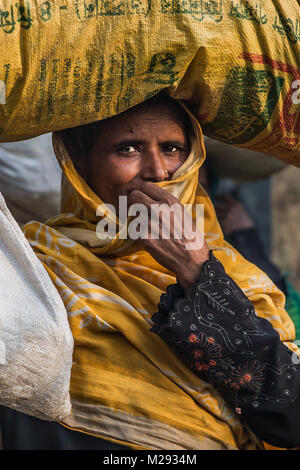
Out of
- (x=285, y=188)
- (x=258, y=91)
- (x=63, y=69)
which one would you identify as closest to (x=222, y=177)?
(x=285, y=188)

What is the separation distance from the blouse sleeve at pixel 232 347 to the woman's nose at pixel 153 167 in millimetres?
249

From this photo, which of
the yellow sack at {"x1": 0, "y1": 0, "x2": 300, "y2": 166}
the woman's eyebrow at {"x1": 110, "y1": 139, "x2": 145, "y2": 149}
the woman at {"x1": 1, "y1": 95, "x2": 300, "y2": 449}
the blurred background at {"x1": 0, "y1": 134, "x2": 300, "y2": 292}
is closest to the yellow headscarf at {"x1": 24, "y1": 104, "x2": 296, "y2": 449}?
the woman at {"x1": 1, "y1": 95, "x2": 300, "y2": 449}

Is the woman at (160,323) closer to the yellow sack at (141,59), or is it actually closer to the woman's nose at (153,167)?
the woman's nose at (153,167)

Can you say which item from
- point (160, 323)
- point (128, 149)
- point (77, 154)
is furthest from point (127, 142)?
point (160, 323)

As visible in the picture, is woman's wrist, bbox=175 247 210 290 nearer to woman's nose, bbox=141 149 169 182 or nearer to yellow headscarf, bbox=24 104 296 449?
yellow headscarf, bbox=24 104 296 449

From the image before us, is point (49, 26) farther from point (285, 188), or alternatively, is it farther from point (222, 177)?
point (285, 188)

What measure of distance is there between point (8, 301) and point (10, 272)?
0.07m

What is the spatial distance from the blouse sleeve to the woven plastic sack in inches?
9.8

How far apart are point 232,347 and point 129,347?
0.25m

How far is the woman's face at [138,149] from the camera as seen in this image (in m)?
1.62

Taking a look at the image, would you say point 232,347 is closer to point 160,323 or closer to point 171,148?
point 160,323

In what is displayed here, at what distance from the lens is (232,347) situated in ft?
4.75

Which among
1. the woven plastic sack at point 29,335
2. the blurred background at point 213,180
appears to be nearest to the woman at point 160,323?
the woven plastic sack at point 29,335

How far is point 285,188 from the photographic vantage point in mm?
4488
